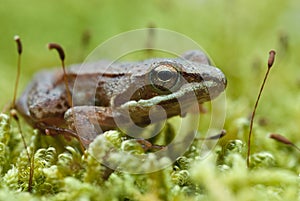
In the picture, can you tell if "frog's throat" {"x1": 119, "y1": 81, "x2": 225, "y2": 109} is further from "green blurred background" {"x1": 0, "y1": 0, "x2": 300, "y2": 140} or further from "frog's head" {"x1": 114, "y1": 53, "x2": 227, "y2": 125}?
"green blurred background" {"x1": 0, "y1": 0, "x2": 300, "y2": 140}

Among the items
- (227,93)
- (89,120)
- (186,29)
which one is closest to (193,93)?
(89,120)

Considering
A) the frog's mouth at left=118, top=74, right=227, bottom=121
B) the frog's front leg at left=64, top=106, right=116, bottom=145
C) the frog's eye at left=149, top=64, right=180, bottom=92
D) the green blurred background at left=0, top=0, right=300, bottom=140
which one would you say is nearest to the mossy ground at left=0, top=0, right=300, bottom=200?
the green blurred background at left=0, top=0, right=300, bottom=140

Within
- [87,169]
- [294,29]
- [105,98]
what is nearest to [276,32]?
[294,29]

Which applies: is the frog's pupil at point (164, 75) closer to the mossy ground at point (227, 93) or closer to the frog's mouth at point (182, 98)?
the frog's mouth at point (182, 98)

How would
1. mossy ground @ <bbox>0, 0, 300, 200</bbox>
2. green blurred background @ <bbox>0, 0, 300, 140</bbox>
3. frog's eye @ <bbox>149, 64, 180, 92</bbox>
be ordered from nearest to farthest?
1. mossy ground @ <bbox>0, 0, 300, 200</bbox>
2. frog's eye @ <bbox>149, 64, 180, 92</bbox>
3. green blurred background @ <bbox>0, 0, 300, 140</bbox>

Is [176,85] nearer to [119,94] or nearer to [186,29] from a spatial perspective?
[119,94]

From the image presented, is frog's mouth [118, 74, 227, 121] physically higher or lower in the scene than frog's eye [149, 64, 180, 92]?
lower

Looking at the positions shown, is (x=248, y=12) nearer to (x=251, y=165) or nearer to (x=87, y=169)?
(x=251, y=165)
